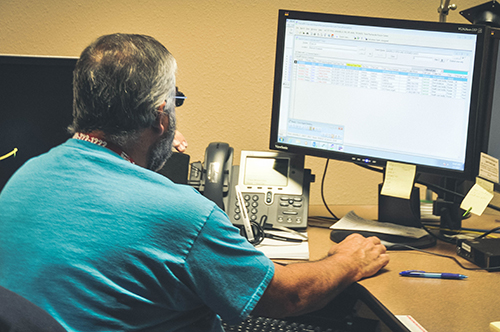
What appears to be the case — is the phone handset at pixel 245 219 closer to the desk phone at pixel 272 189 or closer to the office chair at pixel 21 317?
the desk phone at pixel 272 189

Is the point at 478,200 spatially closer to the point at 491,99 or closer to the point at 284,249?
the point at 491,99

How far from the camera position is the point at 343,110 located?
1.17m

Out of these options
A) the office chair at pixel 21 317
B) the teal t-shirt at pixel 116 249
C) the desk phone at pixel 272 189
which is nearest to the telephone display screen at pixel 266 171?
the desk phone at pixel 272 189

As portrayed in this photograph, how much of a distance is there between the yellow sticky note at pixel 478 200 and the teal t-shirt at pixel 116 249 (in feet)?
1.79

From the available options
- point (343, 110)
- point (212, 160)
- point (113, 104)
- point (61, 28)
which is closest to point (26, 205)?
point (113, 104)

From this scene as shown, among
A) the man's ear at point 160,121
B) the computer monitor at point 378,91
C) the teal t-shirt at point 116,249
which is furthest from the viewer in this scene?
the computer monitor at point 378,91

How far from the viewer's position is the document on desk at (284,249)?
1.03 metres

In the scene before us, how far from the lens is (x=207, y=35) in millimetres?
1625

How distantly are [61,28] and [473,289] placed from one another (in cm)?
151

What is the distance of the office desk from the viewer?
2.40 ft

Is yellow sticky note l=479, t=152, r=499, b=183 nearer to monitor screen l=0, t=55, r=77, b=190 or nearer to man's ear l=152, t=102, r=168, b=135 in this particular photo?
man's ear l=152, t=102, r=168, b=135

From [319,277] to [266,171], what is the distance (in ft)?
1.59

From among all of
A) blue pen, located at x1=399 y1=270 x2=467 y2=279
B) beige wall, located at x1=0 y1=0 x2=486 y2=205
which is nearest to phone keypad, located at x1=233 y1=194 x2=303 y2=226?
blue pen, located at x1=399 y1=270 x2=467 y2=279

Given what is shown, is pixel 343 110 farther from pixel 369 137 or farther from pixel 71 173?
pixel 71 173
